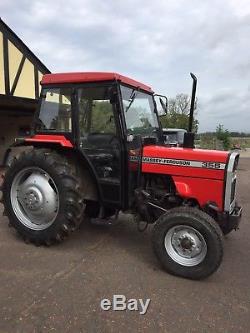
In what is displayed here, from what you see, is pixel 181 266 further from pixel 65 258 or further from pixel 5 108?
pixel 5 108

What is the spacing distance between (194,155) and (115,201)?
1131 millimetres

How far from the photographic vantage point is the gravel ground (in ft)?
9.20

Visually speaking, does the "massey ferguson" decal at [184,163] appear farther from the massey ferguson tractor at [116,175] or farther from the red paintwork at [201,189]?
the red paintwork at [201,189]

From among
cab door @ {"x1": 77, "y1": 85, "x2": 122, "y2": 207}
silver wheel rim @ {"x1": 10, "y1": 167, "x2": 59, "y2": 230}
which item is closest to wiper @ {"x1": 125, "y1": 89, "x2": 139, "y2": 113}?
cab door @ {"x1": 77, "y1": 85, "x2": 122, "y2": 207}

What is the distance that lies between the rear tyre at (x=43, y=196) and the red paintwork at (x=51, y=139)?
0.15 meters

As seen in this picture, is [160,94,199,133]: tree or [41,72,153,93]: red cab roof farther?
[160,94,199,133]: tree

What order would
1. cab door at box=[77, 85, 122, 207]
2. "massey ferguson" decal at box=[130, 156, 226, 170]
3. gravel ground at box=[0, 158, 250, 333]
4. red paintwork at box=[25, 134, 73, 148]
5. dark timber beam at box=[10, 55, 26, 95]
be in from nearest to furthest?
1. gravel ground at box=[0, 158, 250, 333]
2. "massey ferguson" decal at box=[130, 156, 226, 170]
3. cab door at box=[77, 85, 122, 207]
4. red paintwork at box=[25, 134, 73, 148]
5. dark timber beam at box=[10, 55, 26, 95]

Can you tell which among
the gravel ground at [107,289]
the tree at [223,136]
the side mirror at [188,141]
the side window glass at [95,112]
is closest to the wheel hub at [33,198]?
the gravel ground at [107,289]

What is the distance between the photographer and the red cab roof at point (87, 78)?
156 inches

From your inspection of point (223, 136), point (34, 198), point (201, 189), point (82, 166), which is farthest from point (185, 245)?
point (223, 136)

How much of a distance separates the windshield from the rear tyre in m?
0.99

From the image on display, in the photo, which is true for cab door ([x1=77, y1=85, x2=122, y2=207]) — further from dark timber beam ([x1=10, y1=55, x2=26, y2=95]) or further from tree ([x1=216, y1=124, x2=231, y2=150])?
tree ([x1=216, y1=124, x2=231, y2=150])

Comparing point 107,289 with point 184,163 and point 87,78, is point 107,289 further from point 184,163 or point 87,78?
point 87,78

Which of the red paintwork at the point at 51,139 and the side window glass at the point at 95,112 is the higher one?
the side window glass at the point at 95,112
